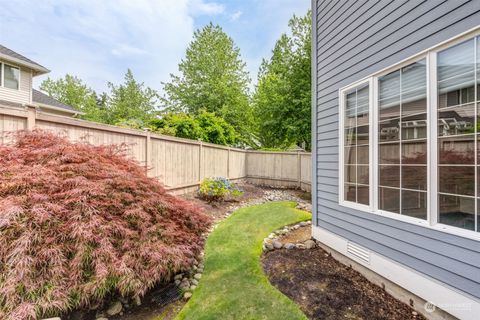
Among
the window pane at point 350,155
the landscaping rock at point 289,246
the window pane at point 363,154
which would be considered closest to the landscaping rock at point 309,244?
the landscaping rock at point 289,246

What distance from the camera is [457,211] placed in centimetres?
214

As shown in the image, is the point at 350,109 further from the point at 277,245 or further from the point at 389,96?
the point at 277,245

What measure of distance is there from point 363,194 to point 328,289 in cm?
134

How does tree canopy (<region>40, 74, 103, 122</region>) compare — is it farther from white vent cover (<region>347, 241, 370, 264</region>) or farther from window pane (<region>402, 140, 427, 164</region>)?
window pane (<region>402, 140, 427, 164</region>)

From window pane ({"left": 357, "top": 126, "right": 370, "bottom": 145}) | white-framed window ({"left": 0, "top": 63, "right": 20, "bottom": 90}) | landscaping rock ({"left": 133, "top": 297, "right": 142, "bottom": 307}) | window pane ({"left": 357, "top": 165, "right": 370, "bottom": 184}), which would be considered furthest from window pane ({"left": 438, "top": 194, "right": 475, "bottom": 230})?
white-framed window ({"left": 0, "top": 63, "right": 20, "bottom": 90})

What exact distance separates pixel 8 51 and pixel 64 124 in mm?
11477

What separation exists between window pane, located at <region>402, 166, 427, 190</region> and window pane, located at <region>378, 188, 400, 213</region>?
0.53ft

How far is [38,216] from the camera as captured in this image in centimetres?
218

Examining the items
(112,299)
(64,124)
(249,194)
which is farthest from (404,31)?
(249,194)

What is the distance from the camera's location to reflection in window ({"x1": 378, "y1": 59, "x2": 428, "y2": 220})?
8.08 ft

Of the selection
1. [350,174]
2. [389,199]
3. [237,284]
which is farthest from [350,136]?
[237,284]

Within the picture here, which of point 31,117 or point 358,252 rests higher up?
point 31,117

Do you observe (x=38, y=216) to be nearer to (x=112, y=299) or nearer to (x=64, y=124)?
(x=112, y=299)

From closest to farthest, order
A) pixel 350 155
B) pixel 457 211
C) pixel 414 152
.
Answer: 1. pixel 457 211
2. pixel 414 152
3. pixel 350 155
